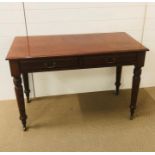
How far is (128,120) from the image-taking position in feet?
6.53

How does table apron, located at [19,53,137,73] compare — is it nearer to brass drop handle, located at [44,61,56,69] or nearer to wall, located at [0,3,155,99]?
brass drop handle, located at [44,61,56,69]

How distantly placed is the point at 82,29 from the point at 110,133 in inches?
41.0

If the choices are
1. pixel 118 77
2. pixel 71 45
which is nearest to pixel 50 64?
pixel 71 45

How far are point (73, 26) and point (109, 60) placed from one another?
2.07ft

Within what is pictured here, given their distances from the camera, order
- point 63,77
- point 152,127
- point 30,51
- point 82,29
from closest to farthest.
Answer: point 30,51 → point 152,127 → point 82,29 → point 63,77

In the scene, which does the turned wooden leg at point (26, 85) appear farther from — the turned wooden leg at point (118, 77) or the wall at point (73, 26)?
the turned wooden leg at point (118, 77)

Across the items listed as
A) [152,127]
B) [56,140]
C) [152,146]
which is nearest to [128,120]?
[152,127]

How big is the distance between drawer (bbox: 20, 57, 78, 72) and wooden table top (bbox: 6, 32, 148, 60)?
5cm

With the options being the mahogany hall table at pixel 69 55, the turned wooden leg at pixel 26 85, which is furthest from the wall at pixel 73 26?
the mahogany hall table at pixel 69 55

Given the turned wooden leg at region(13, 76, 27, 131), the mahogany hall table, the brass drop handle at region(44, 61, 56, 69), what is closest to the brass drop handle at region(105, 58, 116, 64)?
the mahogany hall table

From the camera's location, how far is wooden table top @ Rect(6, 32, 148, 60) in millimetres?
1580

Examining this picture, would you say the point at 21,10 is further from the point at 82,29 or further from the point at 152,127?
the point at 152,127

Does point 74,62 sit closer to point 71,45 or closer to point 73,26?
point 71,45

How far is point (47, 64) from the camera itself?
160 cm
